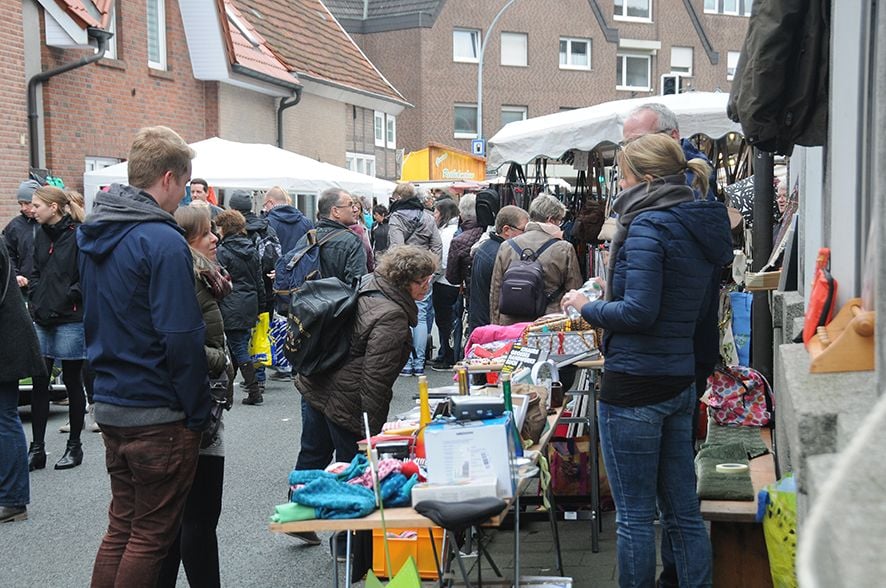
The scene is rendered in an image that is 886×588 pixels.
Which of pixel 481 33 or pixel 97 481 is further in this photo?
pixel 481 33

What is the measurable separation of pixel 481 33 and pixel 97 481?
136 ft

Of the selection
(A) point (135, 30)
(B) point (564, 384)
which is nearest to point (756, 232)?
(B) point (564, 384)

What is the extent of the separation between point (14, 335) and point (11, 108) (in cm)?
910

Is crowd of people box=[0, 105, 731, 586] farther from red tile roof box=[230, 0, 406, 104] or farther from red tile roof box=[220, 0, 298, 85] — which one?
red tile roof box=[230, 0, 406, 104]

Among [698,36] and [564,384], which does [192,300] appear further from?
[698,36]

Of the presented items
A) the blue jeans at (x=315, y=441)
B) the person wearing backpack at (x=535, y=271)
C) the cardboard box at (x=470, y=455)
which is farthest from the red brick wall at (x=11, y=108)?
the cardboard box at (x=470, y=455)

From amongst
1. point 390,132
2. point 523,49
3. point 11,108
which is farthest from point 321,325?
point 523,49

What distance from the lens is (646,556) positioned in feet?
14.2

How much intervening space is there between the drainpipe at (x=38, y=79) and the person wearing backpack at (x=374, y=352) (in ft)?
38.5

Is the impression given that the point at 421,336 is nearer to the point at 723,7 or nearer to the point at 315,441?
the point at 315,441

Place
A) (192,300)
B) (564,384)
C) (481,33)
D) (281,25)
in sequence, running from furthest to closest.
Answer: (481,33) < (281,25) < (564,384) < (192,300)

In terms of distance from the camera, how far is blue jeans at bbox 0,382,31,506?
6.55 m

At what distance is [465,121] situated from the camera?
47.1m

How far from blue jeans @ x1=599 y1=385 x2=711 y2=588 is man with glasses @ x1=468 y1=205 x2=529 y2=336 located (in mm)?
4676
